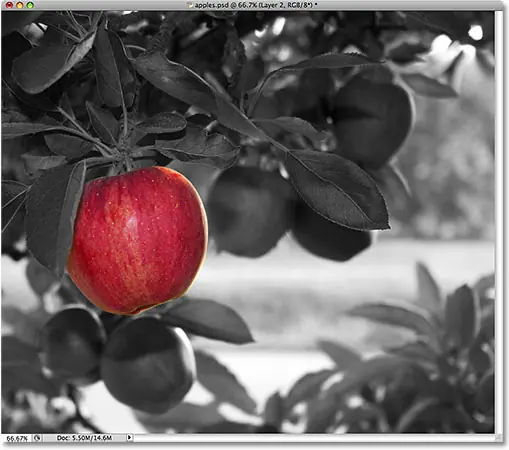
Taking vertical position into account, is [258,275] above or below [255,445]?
below

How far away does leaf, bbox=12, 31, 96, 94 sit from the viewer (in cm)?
44

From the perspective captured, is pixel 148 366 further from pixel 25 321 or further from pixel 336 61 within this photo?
pixel 25 321

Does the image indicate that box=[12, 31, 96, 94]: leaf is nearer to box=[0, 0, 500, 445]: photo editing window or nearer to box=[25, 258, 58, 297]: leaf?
box=[0, 0, 500, 445]: photo editing window

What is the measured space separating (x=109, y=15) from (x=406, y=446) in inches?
14.6

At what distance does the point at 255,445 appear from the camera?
61 cm

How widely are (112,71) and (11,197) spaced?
0.35 feet

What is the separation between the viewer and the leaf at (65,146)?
0.51 m

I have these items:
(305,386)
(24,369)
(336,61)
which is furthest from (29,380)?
(336,61)

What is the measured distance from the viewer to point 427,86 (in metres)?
0.89

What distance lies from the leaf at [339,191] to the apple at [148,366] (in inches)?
10.2

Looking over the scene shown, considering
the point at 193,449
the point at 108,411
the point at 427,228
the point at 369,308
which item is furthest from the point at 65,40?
the point at 427,228

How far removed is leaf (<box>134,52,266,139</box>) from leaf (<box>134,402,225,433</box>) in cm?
64

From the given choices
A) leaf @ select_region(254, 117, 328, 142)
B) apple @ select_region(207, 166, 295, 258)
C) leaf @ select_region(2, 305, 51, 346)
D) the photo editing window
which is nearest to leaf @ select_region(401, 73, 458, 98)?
the photo editing window
